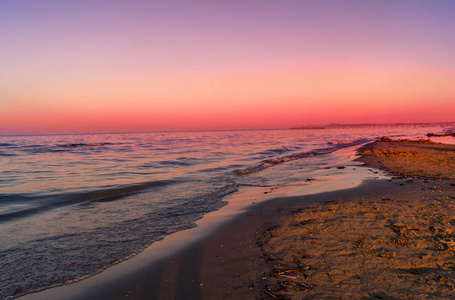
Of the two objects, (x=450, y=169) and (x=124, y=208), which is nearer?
(x=124, y=208)

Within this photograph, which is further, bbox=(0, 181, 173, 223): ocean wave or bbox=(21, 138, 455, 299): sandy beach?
bbox=(0, 181, 173, 223): ocean wave

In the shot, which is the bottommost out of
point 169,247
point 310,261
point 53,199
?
point 53,199

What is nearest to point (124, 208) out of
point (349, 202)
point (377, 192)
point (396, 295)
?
point (349, 202)

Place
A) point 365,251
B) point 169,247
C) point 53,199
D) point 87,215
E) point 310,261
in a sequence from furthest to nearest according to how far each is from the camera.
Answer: point 53,199, point 87,215, point 169,247, point 365,251, point 310,261

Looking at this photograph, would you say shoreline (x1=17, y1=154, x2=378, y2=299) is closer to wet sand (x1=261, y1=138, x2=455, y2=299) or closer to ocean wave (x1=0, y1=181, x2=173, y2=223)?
wet sand (x1=261, y1=138, x2=455, y2=299)

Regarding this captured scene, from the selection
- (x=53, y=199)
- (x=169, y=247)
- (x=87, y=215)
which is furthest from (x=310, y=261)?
(x=53, y=199)

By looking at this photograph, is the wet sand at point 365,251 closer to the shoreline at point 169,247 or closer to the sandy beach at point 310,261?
the sandy beach at point 310,261

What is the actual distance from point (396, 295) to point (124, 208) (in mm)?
7418

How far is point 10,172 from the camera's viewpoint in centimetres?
1584

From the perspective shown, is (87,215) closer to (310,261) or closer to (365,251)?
(310,261)

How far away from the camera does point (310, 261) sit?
3844 millimetres

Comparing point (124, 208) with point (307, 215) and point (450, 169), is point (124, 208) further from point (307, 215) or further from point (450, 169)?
point (450, 169)

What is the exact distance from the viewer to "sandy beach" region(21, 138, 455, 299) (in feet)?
10.4

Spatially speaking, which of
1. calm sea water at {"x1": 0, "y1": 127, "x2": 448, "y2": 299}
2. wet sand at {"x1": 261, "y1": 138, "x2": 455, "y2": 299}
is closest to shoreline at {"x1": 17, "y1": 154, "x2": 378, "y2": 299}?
calm sea water at {"x1": 0, "y1": 127, "x2": 448, "y2": 299}
